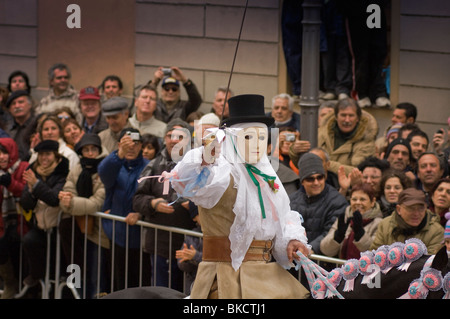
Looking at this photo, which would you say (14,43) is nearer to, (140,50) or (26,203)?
(140,50)

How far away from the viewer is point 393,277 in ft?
16.8

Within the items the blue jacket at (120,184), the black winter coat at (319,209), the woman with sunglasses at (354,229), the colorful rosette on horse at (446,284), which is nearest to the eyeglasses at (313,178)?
the black winter coat at (319,209)

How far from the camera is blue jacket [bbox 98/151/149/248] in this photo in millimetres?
8445

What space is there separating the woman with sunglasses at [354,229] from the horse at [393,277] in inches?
73.8

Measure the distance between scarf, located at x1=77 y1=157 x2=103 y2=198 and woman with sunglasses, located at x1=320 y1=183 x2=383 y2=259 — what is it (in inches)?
97.3

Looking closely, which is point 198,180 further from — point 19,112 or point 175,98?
point 19,112

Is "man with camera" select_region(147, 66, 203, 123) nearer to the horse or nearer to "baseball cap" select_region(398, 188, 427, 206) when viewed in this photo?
"baseball cap" select_region(398, 188, 427, 206)

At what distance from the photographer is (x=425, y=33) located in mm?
10961

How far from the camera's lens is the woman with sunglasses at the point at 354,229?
725 centimetres

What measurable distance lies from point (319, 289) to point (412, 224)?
1.84m

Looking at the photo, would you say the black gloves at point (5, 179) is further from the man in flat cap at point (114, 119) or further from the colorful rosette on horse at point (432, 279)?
the colorful rosette on horse at point (432, 279)

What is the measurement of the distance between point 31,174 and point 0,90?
3.23m

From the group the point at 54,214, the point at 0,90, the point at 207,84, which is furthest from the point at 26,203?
the point at 207,84

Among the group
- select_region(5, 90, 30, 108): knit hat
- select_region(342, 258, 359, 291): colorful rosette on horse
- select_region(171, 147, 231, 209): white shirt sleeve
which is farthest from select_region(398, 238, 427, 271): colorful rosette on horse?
select_region(5, 90, 30, 108): knit hat
